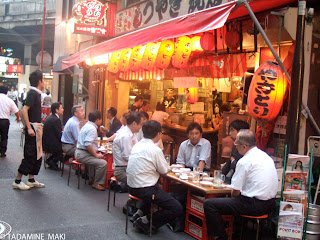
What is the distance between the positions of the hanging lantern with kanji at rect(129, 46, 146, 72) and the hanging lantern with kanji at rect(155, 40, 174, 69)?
1.04m

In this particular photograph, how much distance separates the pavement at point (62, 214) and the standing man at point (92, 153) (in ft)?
1.10

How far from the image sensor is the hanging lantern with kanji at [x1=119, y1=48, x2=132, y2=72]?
35.0 ft

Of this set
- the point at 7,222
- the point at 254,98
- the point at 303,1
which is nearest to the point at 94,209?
the point at 7,222

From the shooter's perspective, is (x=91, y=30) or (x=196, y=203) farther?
(x=91, y=30)

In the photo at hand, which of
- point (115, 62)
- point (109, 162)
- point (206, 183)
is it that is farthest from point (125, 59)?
point (206, 183)

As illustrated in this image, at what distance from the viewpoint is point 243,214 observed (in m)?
Result: 5.09

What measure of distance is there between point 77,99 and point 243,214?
1341cm

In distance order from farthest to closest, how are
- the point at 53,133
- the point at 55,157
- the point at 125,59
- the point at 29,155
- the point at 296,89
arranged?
the point at 55,157, the point at 125,59, the point at 53,133, the point at 29,155, the point at 296,89

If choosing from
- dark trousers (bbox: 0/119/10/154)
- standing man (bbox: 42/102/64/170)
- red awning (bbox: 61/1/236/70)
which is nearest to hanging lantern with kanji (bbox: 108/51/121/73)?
red awning (bbox: 61/1/236/70)

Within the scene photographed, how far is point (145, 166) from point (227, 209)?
4.63 ft


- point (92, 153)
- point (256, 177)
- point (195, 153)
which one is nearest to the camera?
point (256, 177)

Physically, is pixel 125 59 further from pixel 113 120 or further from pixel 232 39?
pixel 232 39

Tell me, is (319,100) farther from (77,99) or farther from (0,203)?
(77,99)

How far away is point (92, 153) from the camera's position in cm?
848
